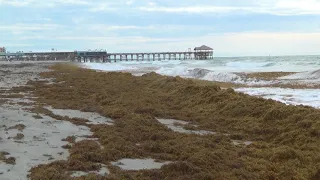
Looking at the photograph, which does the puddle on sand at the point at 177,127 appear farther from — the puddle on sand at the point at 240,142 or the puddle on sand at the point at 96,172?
the puddle on sand at the point at 96,172

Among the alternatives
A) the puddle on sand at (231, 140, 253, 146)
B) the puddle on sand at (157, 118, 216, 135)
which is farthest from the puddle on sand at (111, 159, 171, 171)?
the puddle on sand at (157, 118, 216, 135)

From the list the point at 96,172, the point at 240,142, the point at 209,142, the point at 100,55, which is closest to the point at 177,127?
the point at 240,142

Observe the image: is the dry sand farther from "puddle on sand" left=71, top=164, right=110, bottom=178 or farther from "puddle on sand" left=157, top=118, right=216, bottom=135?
"puddle on sand" left=157, top=118, right=216, bottom=135

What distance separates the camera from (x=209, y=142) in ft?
24.8

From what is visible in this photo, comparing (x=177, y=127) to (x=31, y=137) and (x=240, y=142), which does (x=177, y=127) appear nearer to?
(x=240, y=142)

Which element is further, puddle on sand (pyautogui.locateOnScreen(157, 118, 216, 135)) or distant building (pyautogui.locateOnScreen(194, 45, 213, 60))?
distant building (pyautogui.locateOnScreen(194, 45, 213, 60))

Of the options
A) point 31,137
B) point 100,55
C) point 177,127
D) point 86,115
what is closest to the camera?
point 31,137

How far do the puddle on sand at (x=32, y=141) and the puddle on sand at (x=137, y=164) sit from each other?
100 centimetres

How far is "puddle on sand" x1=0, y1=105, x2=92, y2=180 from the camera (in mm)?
5789

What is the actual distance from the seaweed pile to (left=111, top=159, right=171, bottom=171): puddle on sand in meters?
0.17

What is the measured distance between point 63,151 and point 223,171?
2958 millimetres

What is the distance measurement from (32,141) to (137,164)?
2619 millimetres

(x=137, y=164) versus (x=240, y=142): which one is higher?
(x=137, y=164)

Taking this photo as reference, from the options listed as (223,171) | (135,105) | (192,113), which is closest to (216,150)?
(223,171)
